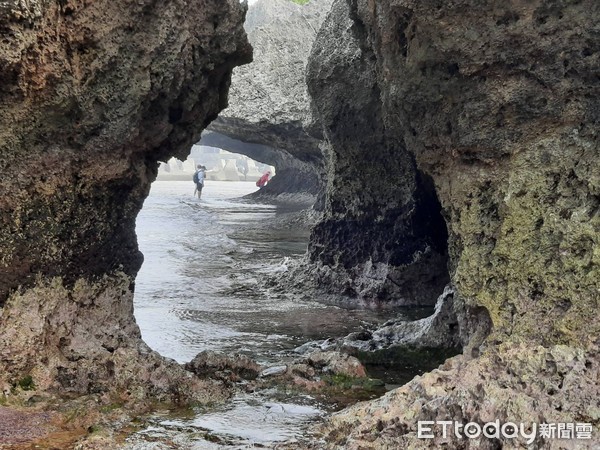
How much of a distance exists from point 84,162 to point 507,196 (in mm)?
3006

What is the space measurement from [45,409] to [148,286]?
598cm

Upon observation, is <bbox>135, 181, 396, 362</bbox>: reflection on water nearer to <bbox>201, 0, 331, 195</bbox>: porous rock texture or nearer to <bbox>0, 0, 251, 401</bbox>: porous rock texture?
<bbox>0, 0, 251, 401</bbox>: porous rock texture

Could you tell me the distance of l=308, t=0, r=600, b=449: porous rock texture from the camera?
354 centimetres

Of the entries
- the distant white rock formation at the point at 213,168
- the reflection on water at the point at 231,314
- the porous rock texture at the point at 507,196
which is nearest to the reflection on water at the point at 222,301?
the reflection on water at the point at 231,314

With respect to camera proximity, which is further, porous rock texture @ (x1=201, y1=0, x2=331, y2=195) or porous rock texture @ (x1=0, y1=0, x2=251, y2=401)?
porous rock texture @ (x1=201, y1=0, x2=331, y2=195)

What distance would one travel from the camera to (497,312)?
14.4 feet

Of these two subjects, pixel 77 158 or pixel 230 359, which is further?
pixel 230 359

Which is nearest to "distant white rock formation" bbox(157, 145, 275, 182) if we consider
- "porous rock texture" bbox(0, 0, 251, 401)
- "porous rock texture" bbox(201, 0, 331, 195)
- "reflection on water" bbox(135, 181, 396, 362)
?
"porous rock texture" bbox(201, 0, 331, 195)

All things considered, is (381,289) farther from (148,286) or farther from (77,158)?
(77,158)

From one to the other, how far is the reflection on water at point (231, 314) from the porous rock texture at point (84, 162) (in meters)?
0.61

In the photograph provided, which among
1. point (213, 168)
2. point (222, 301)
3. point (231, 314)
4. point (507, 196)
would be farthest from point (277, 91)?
Result: point (213, 168)

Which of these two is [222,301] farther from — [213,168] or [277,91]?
[213,168]

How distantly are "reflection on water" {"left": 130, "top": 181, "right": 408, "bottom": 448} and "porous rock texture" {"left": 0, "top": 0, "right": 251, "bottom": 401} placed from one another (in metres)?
0.61

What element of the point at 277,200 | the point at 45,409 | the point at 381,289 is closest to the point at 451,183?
the point at 45,409
